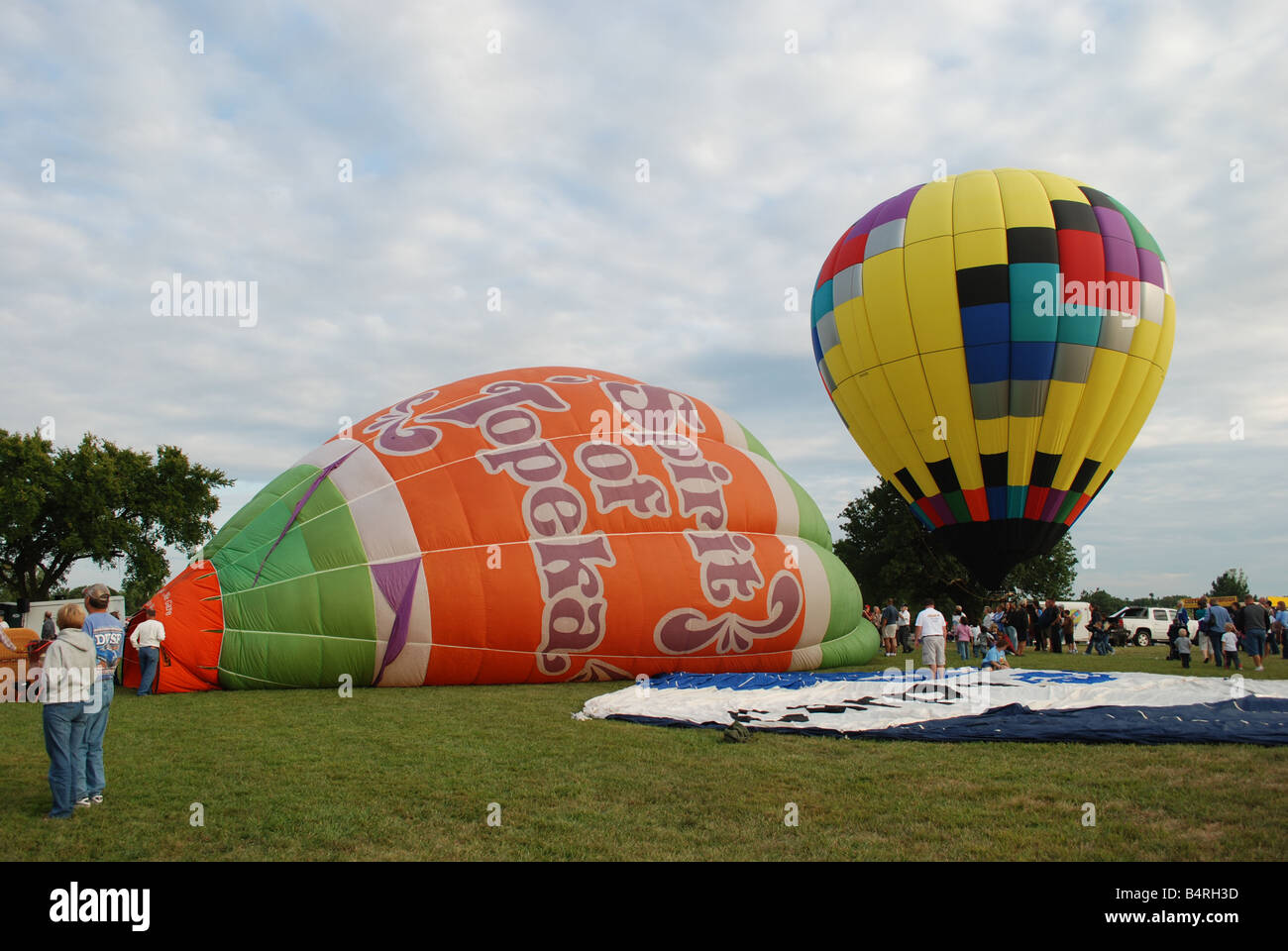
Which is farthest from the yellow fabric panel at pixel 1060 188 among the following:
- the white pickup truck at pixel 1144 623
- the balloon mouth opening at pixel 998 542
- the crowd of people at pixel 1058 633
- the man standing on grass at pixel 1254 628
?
the white pickup truck at pixel 1144 623

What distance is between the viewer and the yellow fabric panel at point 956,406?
49.5ft

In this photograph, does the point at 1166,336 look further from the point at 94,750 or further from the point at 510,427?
the point at 94,750

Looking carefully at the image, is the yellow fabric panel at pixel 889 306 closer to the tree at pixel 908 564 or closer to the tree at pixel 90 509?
the tree at pixel 908 564

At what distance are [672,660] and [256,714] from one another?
585 cm

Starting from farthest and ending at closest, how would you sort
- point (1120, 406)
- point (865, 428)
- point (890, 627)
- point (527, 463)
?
point (890, 627) → point (865, 428) → point (1120, 406) → point (527, 463)

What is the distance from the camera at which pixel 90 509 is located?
31438 mm

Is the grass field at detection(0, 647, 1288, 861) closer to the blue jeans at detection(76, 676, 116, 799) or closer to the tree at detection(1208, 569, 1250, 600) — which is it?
the blue jeans at detection(76, 676, 116, 799)

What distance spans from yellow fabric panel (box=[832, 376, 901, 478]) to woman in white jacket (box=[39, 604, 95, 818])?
13.5 metres

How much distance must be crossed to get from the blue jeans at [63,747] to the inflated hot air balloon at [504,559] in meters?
5.68

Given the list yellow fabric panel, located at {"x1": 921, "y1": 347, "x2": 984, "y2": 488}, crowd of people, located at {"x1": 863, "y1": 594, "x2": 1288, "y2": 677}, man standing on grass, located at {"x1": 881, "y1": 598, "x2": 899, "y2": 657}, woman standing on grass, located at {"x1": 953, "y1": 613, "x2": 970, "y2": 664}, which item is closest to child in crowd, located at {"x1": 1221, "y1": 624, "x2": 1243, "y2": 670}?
crowd of people, located at {"x1": 863, "y1": 594, "x2": 1288, "y2": 677}

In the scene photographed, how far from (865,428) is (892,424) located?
0.81 m

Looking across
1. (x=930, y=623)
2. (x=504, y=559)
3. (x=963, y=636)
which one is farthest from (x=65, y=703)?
(x=963, y=636)
